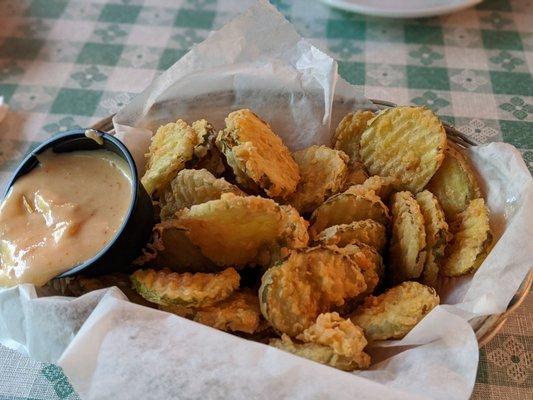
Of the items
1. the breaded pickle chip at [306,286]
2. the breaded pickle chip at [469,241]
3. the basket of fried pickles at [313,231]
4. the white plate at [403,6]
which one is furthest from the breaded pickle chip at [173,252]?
the white plate at [403,6]

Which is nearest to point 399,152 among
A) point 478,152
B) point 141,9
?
point 478,152

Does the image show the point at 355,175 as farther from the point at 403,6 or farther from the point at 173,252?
the point at 403,6

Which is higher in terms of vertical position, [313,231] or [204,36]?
[313,231]

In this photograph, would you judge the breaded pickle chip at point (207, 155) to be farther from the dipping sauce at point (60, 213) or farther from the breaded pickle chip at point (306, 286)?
the breaded pickle chip at point (306, 286)

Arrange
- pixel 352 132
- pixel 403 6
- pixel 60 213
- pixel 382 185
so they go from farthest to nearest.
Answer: pixel 403 6
pixel 352 132
pixel 382 185
pixel 60 213

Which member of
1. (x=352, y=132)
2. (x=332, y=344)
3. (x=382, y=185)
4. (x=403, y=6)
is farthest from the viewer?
(x=403, y=6)

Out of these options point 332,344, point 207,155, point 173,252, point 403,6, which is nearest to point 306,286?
point 332,344

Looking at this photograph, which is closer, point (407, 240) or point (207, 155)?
point (407, 240)
